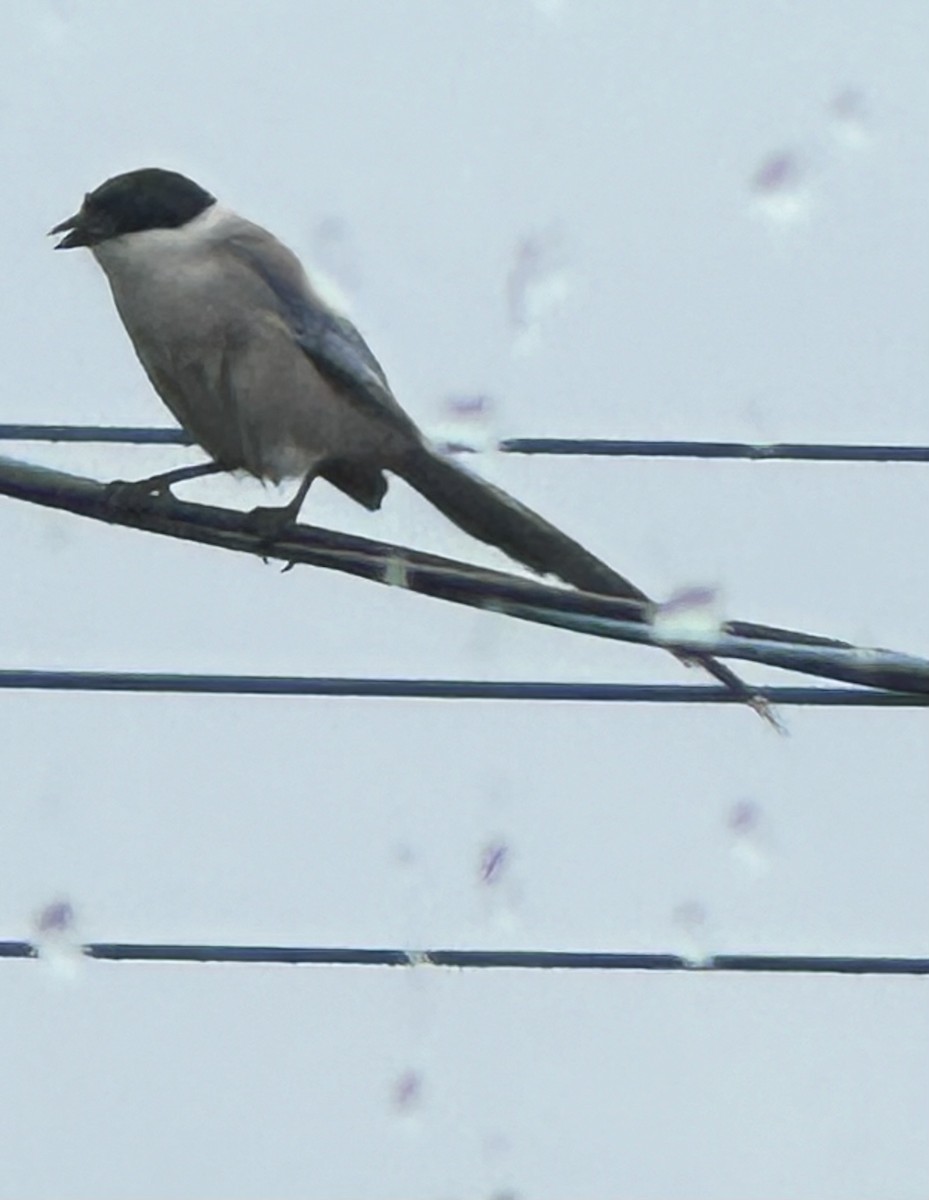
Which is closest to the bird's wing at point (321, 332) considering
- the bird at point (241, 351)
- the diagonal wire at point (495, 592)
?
the bird at point (241, 351)

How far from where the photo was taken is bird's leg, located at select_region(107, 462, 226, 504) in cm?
276

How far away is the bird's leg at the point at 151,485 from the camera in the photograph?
276cm

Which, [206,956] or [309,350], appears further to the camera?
[309,350]

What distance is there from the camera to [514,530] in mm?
3133

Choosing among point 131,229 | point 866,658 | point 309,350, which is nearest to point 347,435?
point 309,350

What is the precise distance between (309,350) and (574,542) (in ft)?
2.57

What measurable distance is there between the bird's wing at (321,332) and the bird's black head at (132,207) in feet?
0.30

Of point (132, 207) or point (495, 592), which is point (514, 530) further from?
point (132, 207)

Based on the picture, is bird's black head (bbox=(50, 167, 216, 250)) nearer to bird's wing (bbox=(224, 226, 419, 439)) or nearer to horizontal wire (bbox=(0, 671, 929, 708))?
bird's wing (bbox=(224, 226, 419, 439))

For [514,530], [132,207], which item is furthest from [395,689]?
[132,207]

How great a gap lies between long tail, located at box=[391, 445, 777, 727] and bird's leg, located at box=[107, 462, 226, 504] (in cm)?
31

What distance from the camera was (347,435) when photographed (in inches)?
143

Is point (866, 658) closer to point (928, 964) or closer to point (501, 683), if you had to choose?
point (501, 683)

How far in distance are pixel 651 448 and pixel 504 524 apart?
0.68 feet
